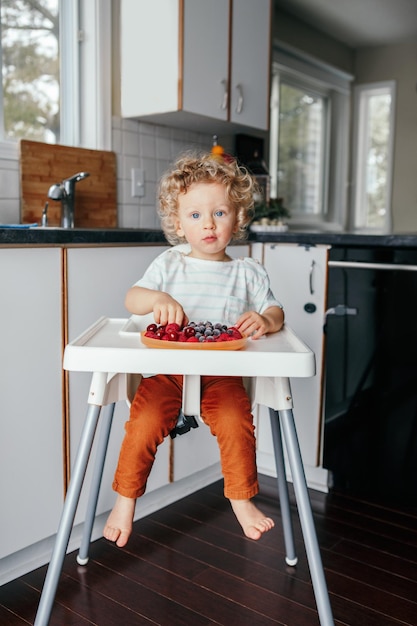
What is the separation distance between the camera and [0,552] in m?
1.59

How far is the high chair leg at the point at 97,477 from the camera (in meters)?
1.52

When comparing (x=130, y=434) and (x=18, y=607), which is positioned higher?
(x=130, y=434)

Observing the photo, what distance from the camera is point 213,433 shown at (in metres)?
1.24

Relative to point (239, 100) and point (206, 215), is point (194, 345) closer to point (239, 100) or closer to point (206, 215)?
point (206, 215)

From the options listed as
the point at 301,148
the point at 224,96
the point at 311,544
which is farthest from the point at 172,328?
the point at 301,148

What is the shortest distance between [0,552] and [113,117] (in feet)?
5.45

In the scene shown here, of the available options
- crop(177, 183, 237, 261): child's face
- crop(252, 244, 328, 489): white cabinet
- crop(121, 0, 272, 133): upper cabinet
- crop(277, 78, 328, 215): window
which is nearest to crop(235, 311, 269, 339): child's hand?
crop(177, 183, 237, 261): child's face

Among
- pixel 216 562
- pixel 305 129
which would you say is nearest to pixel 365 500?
pixel 216 562

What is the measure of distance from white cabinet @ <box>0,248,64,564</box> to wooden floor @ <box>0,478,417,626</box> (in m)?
0.19

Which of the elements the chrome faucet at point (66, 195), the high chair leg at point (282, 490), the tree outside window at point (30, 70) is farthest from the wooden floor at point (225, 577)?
the tree outside window at point (30, 70)

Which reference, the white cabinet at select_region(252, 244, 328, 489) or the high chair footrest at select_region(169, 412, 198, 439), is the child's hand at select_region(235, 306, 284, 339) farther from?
the white cabinet at select_region(252, 244, 328, 489)

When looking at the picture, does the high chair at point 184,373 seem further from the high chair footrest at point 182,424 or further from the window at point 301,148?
the window at point 301,148

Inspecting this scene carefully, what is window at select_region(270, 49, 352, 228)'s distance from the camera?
4176mm

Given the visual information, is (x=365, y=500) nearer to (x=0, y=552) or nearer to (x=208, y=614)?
(x=208, y=614)
